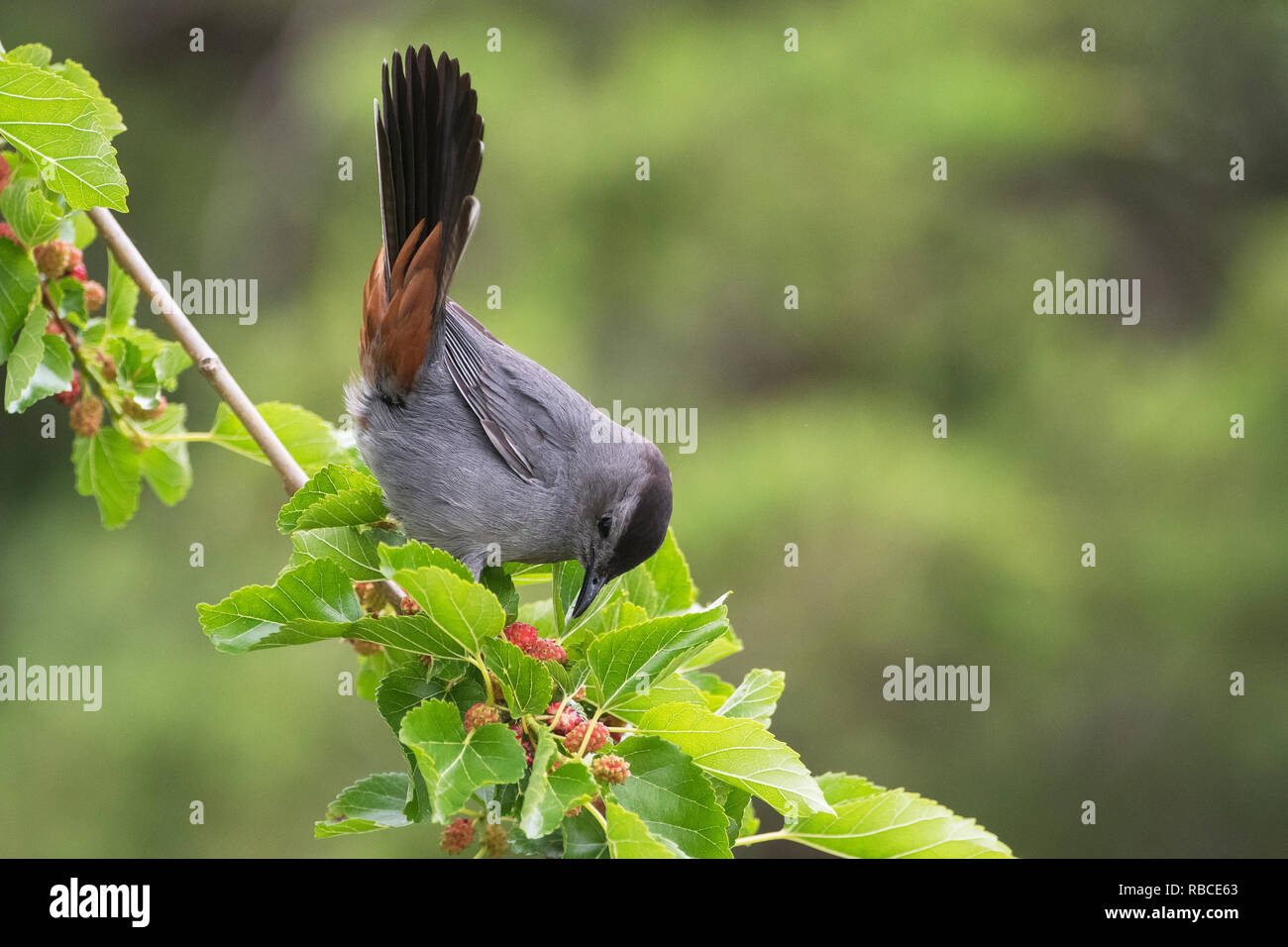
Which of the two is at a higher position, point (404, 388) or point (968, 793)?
point (404, 388)

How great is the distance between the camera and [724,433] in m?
7.08

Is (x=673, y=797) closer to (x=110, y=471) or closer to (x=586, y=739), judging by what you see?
(x=586, y=739)

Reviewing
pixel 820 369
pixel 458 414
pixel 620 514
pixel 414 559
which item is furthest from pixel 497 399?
pixel 820 369

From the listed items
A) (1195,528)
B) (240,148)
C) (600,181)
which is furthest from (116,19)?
(1195,528)

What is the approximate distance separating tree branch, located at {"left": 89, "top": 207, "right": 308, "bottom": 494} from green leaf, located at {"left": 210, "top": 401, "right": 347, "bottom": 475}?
0.65ft

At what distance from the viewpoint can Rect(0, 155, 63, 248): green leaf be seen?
230cm

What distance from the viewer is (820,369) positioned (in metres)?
7.70

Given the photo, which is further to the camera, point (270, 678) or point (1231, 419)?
point (1231, 419)

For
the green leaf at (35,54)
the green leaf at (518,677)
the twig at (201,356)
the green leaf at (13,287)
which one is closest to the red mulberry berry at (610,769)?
the green leaf at (518,677)

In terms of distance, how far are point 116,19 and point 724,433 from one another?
5316 mm

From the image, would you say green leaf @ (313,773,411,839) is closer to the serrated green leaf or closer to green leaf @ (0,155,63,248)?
the serrated green leaf

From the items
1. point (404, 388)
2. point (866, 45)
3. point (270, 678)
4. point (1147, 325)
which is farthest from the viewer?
point (1147, 325)

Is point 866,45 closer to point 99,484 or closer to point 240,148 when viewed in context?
point 240,148

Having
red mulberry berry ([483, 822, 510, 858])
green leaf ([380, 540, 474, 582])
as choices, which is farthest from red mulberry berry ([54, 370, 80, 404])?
red mulberry berry ([483, 822, 510, 858])
